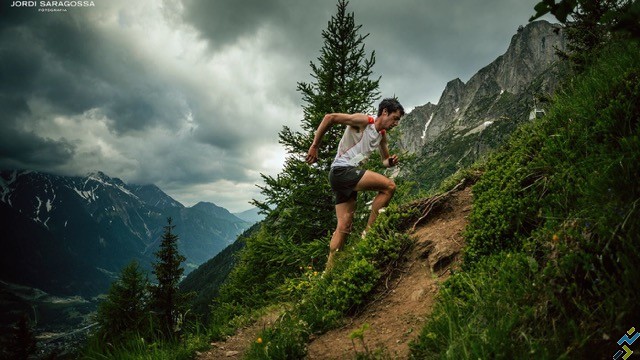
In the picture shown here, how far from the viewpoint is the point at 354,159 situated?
507 centimetres

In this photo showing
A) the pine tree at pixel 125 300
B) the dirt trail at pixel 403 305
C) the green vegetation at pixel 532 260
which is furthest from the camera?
the pine tree at pixel 125 300

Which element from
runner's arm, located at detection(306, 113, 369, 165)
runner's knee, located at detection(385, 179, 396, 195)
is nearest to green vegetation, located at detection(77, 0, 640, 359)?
runner's knee, located at detection(385, 179, 396, 195)

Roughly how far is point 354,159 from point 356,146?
220mm

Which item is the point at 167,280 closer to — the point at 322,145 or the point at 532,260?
the point at 322,145

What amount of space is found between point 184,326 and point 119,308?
2046cm

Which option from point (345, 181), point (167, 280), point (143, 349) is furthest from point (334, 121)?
point (167, 280)

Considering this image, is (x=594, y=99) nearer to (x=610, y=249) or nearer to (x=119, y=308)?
(x=610, y=249)

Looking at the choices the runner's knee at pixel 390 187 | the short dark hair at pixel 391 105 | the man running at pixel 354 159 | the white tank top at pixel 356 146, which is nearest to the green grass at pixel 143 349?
the man running at pixel 354 159

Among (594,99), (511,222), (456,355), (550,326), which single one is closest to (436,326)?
(456,355)

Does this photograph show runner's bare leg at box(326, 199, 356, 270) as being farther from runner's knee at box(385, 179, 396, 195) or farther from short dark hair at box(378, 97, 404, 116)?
short dark hair at box(378, 97, 404, 116)

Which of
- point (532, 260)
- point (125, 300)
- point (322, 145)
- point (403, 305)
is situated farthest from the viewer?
point (125, 300)

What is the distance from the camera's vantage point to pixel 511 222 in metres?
3.16

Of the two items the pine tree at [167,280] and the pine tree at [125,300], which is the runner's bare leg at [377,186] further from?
the pine tree at [167,280]

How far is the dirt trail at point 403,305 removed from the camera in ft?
9.66
